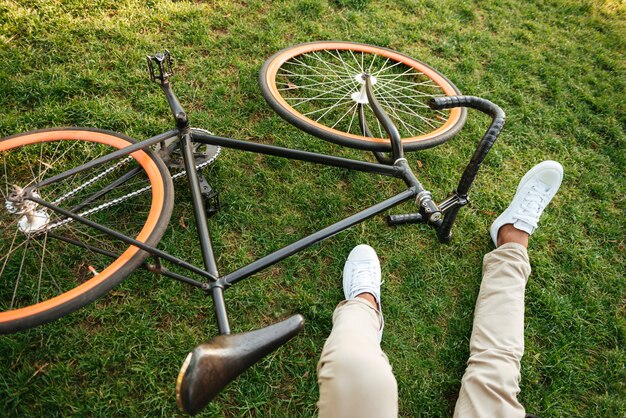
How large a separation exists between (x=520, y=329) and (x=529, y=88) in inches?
108

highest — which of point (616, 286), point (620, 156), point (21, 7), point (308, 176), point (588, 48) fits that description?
point (588, 48)

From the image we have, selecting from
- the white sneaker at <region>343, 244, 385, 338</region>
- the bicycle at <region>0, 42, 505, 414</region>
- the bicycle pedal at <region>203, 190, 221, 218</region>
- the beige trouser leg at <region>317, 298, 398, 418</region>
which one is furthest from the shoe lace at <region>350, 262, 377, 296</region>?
the bicycle pedal at <region>203, 190, 221, 218</region>

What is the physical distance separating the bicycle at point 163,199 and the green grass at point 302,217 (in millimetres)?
256

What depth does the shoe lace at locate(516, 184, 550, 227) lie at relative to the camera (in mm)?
2881

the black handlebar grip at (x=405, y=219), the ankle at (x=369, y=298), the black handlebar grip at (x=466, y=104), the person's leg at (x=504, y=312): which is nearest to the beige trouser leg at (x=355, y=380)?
the ankle at (x=369, y=298)

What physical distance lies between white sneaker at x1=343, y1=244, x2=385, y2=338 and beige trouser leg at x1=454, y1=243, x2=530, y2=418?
57cm

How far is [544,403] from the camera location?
2.42 metres

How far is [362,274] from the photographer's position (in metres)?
2.48

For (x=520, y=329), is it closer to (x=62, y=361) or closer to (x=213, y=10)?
(x=62, y=361)

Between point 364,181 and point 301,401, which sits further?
Answer: point 364,181

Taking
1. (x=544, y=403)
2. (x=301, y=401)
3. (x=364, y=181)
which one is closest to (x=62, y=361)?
(x=301, y=401)

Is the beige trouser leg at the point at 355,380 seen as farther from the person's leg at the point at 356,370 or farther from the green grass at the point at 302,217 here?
the green grass at the point at 302,217

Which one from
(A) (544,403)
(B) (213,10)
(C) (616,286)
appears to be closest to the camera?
(A) (544,403)

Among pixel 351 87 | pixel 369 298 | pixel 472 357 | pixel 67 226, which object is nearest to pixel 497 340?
pixel 472 357
